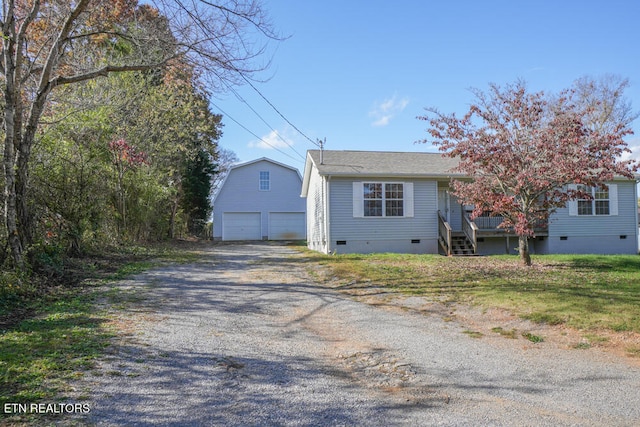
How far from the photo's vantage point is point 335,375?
4.20 m

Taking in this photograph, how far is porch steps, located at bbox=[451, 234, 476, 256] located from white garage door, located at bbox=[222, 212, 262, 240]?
590 inches

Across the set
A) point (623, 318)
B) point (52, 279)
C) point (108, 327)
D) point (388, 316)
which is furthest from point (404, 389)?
point (52, 279)

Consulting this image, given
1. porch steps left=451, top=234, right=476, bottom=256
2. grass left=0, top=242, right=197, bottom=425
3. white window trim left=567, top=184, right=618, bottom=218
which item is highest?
white window trim left=567, top=184, right=618, bottom=218

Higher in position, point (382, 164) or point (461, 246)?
point (382, 164)

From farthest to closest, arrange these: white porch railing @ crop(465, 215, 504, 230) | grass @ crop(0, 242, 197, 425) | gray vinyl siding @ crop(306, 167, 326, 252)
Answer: gray vinyl siding @ crop(306, 167, 326, 252) → white porch railing @ crop(465, 215, 504, 230) → grass @ crop(0, 242, 197, 425)

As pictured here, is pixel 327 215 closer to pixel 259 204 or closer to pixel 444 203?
pixel 444 203

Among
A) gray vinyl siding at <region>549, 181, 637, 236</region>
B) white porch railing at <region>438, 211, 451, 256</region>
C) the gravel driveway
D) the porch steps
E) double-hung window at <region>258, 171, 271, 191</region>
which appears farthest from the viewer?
double-hung window at <region>258, 171, 271, 191</region>

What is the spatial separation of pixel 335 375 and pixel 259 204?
83.7 feet

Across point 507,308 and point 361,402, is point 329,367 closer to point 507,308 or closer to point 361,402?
point 361,402

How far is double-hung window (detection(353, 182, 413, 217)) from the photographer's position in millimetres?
16672

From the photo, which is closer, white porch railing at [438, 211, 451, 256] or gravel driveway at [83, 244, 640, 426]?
gravel driveway at [83, 244, 640, 426]

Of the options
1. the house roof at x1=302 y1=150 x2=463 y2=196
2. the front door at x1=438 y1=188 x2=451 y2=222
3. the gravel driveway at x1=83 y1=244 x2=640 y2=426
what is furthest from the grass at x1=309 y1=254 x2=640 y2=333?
the front door at x1=438 y1=188 x2=451 y2=222

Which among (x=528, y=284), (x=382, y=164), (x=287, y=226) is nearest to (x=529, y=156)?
(x=528, y=284)

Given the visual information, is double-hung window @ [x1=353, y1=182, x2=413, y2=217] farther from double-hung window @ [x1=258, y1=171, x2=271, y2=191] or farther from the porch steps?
double-hung window @ [x1=258, y1=171, x2=271, y2=191]
